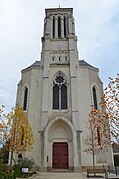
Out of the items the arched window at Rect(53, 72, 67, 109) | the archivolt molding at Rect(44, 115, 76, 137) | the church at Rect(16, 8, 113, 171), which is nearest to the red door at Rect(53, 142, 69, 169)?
the church at Rect(16, 8, 113, 171)

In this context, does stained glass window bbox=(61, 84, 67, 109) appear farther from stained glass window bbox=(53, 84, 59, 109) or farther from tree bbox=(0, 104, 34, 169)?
tree bbox=(0, 104, 34, 169)

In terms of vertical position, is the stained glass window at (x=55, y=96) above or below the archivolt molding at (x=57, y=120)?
above

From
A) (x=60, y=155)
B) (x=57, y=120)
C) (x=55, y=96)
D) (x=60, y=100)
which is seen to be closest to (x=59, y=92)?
(x=55, y=96)

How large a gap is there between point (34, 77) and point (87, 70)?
7253mm

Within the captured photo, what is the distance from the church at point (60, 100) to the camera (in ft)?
64.5

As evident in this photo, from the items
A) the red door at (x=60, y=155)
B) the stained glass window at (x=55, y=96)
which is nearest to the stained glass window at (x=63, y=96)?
the stained glass window at (x=55, y=96)

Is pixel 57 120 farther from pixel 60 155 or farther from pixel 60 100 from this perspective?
pixel 60 155

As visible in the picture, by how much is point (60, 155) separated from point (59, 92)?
7598 millimetres

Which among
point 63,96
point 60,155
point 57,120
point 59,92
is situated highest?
point 59,92

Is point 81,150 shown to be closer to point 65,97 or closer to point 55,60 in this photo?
point 65,97

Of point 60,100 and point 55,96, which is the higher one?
point 55,96

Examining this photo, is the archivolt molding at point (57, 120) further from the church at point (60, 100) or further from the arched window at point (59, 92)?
the arched window at point (59, 92)

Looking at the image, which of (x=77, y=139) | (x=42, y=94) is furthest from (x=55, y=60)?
(x=77, y=139)

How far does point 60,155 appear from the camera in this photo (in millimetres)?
20141
